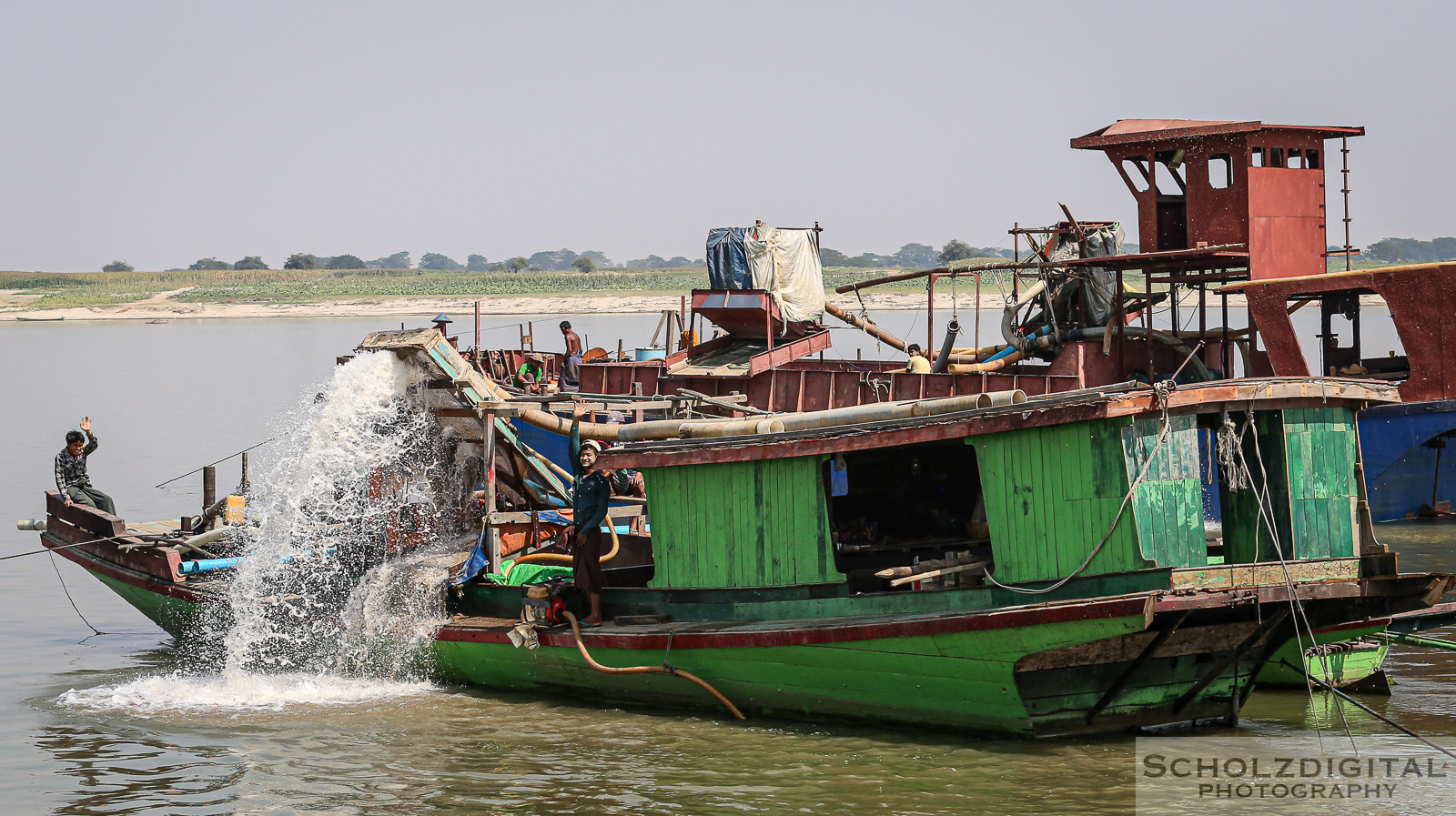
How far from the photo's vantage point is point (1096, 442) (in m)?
9.81

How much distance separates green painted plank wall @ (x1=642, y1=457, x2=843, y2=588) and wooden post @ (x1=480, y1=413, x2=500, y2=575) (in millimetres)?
1852

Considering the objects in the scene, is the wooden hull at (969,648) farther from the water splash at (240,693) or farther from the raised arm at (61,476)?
the raised arm at (61,476)

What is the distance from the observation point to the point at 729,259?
2247cm

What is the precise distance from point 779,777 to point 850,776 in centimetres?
54

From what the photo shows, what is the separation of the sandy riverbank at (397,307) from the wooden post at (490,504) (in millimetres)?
81142

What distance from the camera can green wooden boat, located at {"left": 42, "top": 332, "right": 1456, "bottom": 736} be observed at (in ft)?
32.0

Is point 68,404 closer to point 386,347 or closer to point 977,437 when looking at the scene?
point 386,347

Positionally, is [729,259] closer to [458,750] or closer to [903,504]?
[903,504]

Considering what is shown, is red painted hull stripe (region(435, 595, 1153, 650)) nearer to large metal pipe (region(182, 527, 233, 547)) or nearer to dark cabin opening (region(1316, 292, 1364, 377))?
large metal pipe (region(182, 527, 233, 547))

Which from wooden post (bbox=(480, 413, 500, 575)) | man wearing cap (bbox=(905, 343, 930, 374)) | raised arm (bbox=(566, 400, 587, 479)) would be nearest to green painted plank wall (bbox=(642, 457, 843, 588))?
raised arm (bbox=(566, 400, 587, 479))

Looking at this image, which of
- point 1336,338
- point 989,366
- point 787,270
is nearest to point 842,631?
point 989,366

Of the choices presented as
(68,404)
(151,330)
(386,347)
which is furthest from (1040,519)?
(151,330)

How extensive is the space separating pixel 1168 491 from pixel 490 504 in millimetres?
6412

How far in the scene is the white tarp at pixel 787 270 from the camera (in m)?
22.2
